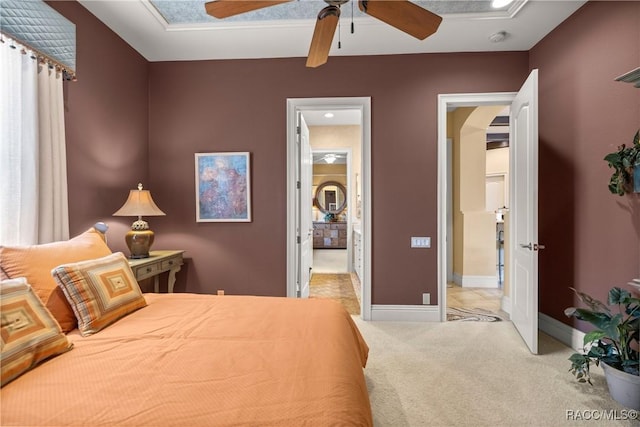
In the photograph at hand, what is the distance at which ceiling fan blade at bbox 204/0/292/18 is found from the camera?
148cm

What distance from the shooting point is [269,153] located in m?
3.30

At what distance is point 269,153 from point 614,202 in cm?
308

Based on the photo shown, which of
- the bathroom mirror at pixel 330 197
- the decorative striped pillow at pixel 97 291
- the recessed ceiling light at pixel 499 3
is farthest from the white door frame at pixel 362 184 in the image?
the bathroom mirror at pixel 330 197

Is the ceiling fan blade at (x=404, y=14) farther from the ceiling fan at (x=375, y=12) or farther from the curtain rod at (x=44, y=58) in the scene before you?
the curtain rod at (x=44, y=58)

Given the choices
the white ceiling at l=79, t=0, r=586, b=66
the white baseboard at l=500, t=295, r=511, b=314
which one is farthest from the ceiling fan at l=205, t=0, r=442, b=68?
the white baseboard at l=500, t=295, r=511, b=314

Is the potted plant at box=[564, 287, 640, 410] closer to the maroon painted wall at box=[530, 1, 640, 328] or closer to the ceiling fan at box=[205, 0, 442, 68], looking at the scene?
the maroon painted wall at box=[530, 1, 640, 328]

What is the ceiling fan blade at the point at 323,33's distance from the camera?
1.63 metres

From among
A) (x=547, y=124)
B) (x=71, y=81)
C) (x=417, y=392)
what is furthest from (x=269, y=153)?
(x=547, y=124)

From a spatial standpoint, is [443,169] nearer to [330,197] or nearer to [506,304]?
[506,304]

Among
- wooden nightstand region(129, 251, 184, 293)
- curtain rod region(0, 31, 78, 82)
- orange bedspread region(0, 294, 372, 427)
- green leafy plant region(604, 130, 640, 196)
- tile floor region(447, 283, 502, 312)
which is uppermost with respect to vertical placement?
curtain rod region(0, 31, 78, 82)

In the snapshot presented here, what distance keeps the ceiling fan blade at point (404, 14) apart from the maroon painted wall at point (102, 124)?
2.40 metres

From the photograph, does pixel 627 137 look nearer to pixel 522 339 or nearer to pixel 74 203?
pixel 522 339

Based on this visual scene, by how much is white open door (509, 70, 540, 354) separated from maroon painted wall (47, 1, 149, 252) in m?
3.73

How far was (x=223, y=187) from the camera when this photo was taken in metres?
3.32
